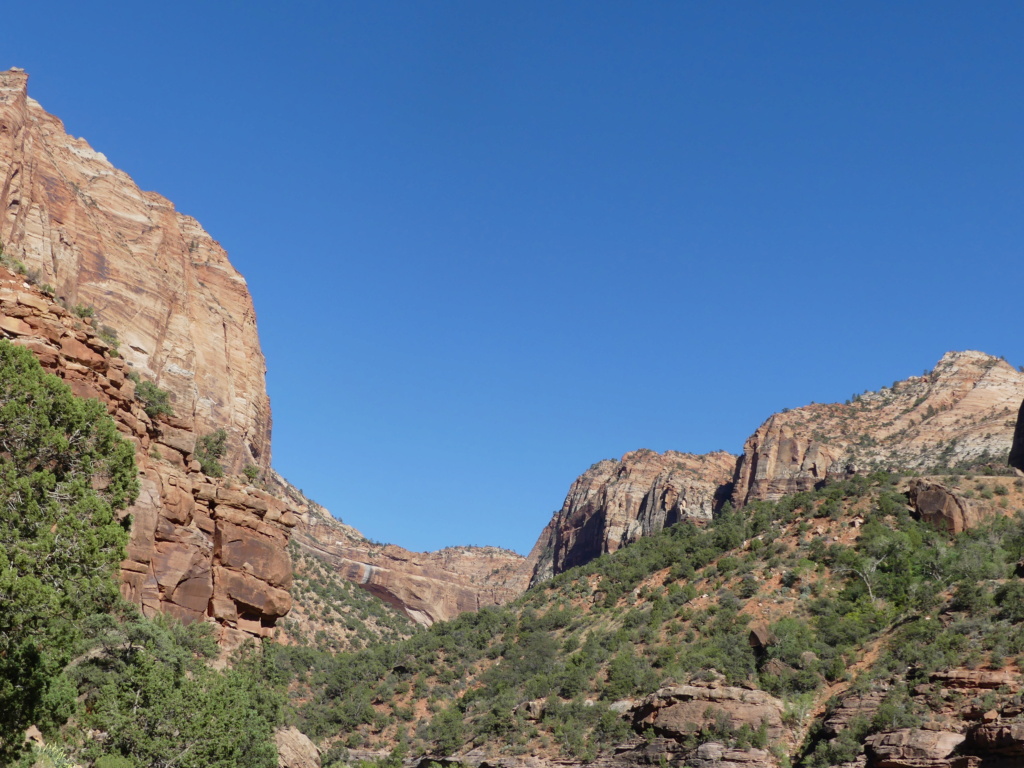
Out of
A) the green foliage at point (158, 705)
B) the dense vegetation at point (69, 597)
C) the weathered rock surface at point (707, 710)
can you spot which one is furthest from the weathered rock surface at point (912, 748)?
the dense vegetation at point (69, 597)

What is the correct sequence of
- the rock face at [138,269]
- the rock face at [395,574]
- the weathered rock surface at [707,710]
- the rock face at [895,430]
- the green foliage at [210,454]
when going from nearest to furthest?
the green foliage at [210,454] < the weathered rock surface at [707,710] < the rock face at [138,269] < the rock face at [895,430] < the rock face at [395,574]

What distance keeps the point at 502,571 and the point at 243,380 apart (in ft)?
309

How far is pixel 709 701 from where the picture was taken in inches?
1785

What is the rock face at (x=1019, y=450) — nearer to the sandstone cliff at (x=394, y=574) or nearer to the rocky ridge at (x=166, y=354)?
the rocky ridge at (x=166, y=354)

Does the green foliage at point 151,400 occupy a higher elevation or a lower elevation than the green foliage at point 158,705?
higher

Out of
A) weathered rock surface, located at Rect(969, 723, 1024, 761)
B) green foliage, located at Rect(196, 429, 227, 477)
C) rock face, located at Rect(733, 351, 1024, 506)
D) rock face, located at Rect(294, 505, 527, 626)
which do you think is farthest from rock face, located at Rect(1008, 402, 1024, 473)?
rock face, located at Rect(294, 505, 527, 626)

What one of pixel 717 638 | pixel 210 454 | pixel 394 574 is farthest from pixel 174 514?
pixel 394 574

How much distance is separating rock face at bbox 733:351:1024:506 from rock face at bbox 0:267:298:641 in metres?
75.5

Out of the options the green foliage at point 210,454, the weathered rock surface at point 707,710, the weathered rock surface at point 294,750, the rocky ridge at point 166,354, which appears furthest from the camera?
the weathered rock surface at point 707,710

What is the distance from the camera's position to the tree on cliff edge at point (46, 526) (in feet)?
57.7

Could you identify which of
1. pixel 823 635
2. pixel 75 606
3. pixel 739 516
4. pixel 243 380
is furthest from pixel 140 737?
pixel 243 380

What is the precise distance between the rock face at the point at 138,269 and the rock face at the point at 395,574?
2748 cm

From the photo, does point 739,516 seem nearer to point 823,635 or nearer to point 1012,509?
point 1012,509

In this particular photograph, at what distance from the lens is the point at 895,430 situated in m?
114
